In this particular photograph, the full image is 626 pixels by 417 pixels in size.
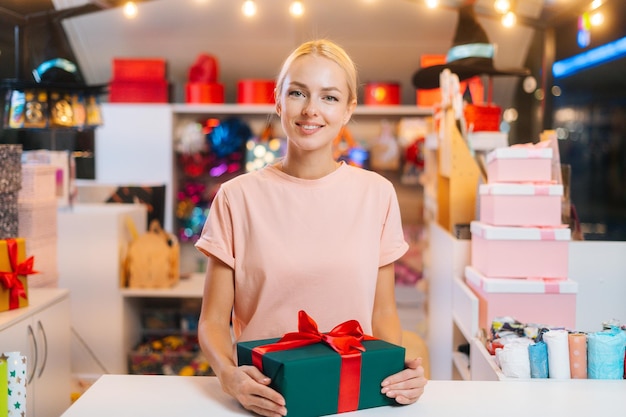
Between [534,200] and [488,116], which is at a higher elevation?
[488,116]

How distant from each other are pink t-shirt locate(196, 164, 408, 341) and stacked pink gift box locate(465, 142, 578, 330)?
948 millimetres

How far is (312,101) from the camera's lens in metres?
1.98

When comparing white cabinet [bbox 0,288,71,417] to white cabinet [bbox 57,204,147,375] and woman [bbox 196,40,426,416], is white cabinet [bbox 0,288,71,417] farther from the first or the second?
woman [bbox 196,40,426,416]

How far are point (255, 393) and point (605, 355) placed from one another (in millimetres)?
1013

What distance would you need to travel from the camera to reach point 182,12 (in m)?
5.92

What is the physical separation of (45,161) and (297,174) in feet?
9.36

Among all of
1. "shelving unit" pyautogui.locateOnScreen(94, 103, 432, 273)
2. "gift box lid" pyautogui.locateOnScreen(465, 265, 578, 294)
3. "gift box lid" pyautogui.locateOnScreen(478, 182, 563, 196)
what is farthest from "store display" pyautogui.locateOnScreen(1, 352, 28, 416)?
"shelving unit" pyautogui.locateOnScreen(94, 103, 432, 273)

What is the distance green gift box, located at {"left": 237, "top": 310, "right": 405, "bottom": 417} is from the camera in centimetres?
160

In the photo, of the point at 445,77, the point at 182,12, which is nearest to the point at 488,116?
the point at 445,77

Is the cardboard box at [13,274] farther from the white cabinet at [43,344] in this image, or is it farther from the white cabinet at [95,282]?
the white cabinet at [95,282]

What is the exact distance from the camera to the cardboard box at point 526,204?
2871mm

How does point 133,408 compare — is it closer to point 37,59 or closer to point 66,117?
point 66,117

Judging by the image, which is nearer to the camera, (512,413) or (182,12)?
(512,413)

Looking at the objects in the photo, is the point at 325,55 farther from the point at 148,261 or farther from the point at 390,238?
the point at 148,261
